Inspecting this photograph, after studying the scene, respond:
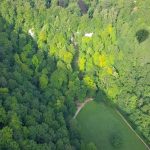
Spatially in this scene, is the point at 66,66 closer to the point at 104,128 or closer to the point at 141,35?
Result: the point at 104,128

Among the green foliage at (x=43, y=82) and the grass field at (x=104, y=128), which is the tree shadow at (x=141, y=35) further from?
the green foliage at (x=43, y=82)

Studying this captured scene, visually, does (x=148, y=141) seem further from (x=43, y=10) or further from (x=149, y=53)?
(x=43, y=10)

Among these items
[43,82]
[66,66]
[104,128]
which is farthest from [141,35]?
[43,82]

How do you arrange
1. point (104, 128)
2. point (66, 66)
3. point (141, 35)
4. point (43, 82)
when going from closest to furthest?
1. point (104, 128)
2. point (43, 82)
3. point (66, 66)
4. point (141, 35)

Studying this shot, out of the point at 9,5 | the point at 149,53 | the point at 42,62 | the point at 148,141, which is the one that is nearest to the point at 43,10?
the point at 9,5

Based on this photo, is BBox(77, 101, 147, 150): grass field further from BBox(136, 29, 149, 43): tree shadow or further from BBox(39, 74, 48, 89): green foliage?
BBox(136, 29, 149, 43): tree shadow

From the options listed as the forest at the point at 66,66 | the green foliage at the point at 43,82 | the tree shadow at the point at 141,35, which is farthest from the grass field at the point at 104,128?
the tree shadow at the point at 141,35

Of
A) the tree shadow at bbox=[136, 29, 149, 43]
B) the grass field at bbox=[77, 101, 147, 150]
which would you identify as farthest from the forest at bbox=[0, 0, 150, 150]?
the grass field at bbox=[77, 101, 147, 150]
